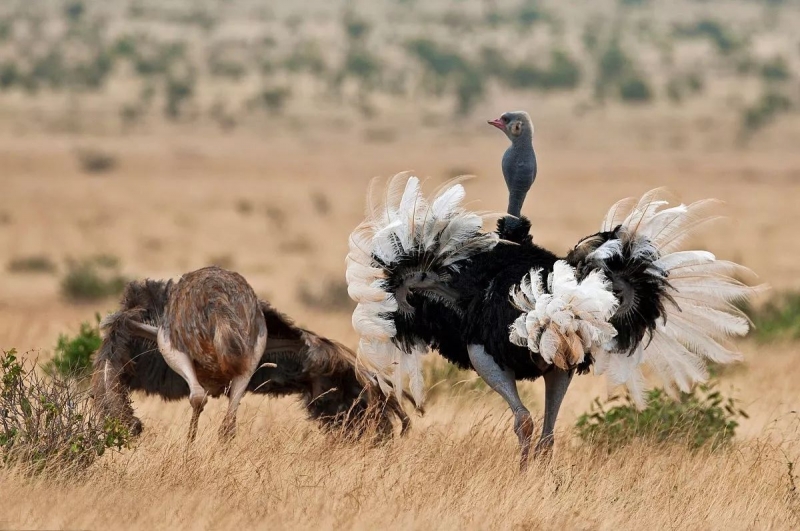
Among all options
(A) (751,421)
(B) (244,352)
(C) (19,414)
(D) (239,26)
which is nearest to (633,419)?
(A) (751,421)

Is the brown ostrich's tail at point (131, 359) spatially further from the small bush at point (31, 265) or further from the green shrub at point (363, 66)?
the green shrub at point (363, 66)

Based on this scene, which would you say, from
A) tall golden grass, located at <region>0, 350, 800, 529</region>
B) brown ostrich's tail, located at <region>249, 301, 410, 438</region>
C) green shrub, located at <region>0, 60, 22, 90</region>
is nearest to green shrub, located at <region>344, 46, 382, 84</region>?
green shrub, located at <region>0, 60, 22, 90</region>

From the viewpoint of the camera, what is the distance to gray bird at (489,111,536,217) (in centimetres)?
748

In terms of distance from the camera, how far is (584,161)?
3853 centimetres

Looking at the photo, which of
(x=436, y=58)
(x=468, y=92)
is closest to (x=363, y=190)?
(x=468, y=92)

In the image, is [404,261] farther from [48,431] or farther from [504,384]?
[48,431]

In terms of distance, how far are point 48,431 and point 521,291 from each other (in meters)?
2.25

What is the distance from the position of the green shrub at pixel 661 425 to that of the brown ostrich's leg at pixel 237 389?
1857 millimetres

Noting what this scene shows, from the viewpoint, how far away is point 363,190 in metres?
33.1

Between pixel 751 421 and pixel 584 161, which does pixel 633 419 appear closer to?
pixel 751 421

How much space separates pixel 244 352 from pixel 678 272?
2.16 m

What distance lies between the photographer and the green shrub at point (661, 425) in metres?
8.18

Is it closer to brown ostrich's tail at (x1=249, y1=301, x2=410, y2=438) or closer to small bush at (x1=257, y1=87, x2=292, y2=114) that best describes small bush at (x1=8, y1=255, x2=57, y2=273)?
brown ostrich's tail at (x1=249, y1=301, x2=410, y2=438)

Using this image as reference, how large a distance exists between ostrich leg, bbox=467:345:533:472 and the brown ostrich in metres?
0.73
